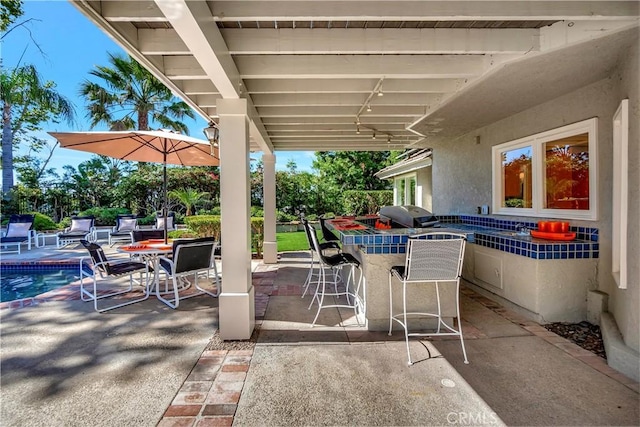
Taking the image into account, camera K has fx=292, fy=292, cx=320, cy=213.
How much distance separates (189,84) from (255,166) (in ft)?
45.1

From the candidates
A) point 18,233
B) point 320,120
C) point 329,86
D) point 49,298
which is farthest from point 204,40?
point 18,233

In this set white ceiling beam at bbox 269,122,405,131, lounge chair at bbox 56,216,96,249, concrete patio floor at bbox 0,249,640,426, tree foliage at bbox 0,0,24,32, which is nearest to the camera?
concrete patio floor at bbox 0,249,640,426

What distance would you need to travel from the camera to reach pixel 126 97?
41.4ft

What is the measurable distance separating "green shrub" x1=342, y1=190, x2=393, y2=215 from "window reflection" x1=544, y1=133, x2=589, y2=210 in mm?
11850

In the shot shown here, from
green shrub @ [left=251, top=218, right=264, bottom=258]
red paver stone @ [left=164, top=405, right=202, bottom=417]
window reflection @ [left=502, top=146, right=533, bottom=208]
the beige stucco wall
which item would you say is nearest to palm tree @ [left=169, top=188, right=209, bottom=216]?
green shrub @ [left=251, top=218, right=264, bottom=258]

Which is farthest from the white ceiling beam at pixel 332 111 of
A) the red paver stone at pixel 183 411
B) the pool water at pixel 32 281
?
the pool water at pixel 32 281

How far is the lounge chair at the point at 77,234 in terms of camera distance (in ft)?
33.4

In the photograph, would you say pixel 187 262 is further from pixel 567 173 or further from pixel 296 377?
pixel 567 173

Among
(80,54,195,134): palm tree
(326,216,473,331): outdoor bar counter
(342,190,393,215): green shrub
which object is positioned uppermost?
(80,54,195,134): palm tree

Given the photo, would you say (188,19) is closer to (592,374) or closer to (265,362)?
(265,362)

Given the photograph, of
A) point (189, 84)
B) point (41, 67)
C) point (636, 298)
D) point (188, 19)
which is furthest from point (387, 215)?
point (41, 67)

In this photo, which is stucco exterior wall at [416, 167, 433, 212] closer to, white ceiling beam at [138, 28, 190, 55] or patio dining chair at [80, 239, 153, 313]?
patio dining chair at [80, 239, 153, 313]

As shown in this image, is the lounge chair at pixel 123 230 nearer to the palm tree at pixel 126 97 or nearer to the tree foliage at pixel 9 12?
the palm tree at pixel 126 97

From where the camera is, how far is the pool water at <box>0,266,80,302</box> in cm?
563
